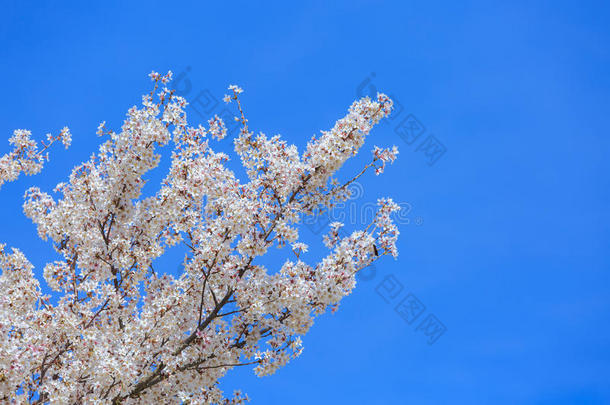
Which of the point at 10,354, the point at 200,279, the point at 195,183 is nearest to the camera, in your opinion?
the point at 10,354

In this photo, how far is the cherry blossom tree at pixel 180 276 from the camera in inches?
389

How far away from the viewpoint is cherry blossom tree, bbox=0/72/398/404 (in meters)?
9.88

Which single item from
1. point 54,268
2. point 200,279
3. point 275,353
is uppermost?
point 54,268

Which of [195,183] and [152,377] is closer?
[152,377]

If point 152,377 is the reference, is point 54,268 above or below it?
above

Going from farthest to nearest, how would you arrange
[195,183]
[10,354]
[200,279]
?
[195,183] < [200,279] < [10,354]

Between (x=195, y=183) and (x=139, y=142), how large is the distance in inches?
58.2

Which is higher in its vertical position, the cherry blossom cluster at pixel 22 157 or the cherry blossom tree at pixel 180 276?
Answer: the cherry blossom cluster at pixel 22 157

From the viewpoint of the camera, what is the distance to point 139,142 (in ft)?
37.2

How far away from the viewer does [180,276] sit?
10.7 meters

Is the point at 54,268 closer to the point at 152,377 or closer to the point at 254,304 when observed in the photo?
the point at 152,377

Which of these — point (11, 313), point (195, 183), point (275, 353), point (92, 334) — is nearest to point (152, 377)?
point (92, 334)

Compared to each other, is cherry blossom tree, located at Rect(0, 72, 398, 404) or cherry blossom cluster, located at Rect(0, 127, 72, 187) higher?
cherry blossom cluster, located at Rect(0, 127, 72, 187)

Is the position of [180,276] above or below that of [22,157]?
below
